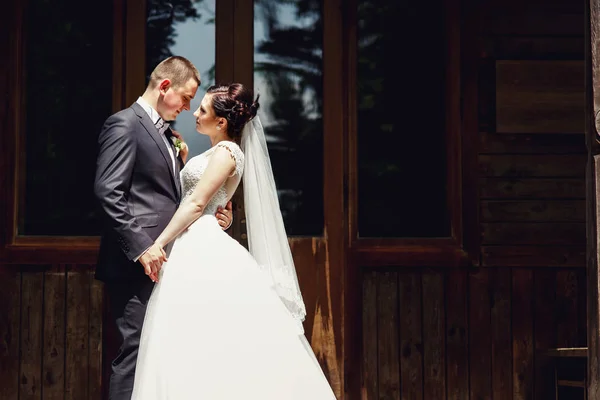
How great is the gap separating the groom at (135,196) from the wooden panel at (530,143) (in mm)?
1990

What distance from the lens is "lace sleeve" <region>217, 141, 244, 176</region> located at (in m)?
4.16

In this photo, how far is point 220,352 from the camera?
3717 mm

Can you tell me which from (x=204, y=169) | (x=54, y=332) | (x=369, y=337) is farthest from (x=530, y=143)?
(x=54, y=332)

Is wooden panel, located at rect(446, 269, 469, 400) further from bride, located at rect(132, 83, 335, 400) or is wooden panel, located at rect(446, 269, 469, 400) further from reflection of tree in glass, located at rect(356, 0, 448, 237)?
bride, located at rect(132, 83, 335, 400)

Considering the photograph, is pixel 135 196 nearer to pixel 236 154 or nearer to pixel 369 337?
pixel 236 154

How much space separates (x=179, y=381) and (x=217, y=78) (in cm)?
209

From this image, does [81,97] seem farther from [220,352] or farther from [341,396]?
[341,396]

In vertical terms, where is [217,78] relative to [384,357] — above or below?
above

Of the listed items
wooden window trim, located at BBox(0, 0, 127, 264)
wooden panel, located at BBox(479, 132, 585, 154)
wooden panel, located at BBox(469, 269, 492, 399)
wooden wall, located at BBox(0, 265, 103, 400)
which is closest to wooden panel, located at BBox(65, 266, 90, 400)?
wooden wall, located at BBox(0, 265, 103, 400)

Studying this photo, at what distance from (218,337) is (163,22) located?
2.28m

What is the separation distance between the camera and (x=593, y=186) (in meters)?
3.68

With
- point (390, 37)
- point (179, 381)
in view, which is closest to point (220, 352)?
point (179, 381)

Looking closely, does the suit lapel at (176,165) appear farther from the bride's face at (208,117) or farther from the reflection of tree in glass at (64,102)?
the reflection of tree in glass at (64,102)

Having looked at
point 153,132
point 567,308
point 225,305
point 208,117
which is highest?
point 208,117
